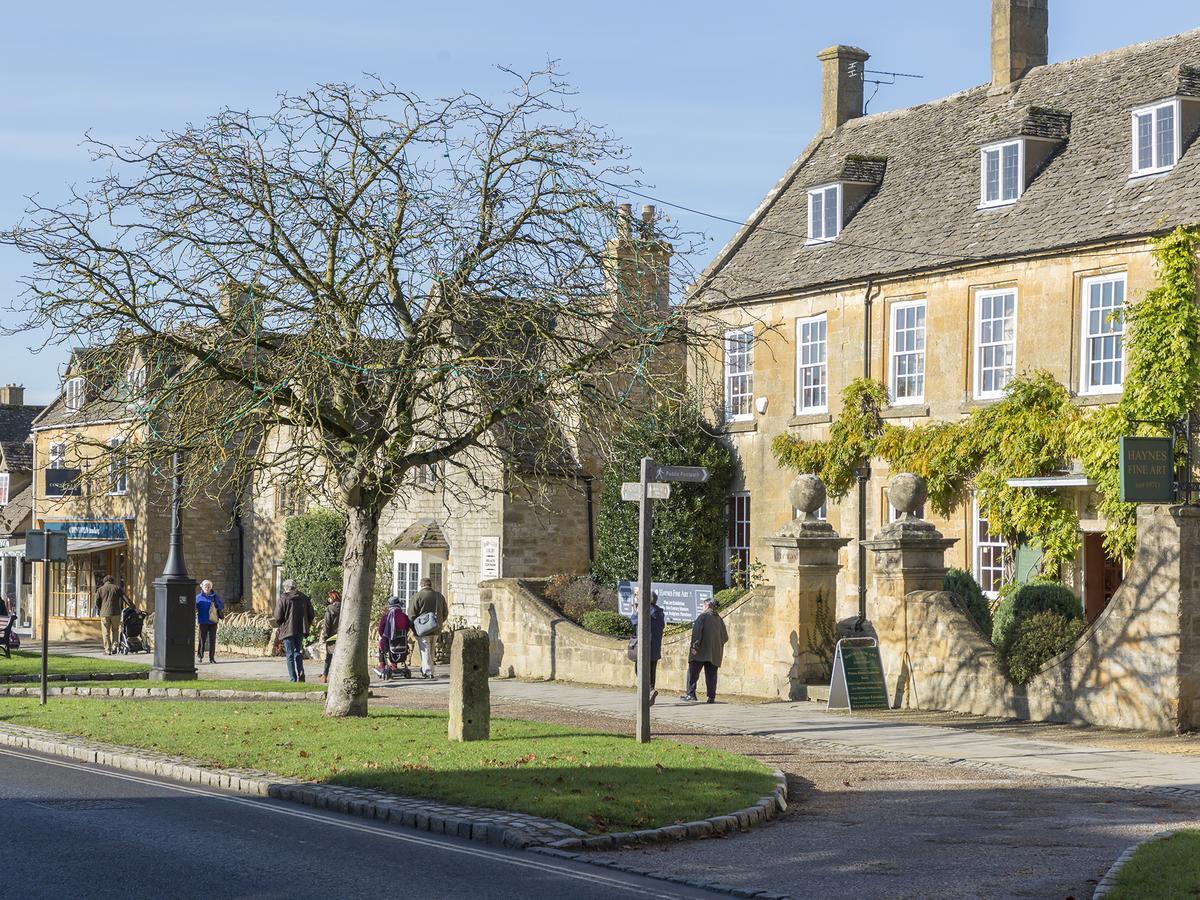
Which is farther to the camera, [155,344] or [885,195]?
[885,195]

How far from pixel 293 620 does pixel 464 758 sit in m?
12.0

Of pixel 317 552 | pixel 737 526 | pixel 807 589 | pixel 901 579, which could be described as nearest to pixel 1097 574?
pixel 807 589

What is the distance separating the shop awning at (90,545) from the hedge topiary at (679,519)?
1956cm

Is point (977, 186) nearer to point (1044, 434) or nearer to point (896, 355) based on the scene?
point (896, 355)

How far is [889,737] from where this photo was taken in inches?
704

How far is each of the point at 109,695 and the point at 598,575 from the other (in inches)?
468

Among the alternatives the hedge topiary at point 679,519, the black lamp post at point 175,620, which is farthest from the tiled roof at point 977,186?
the black lamp post at point 175,620

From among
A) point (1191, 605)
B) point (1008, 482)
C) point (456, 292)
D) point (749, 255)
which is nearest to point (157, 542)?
point (749, 255)

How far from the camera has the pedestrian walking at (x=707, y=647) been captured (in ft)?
73.0

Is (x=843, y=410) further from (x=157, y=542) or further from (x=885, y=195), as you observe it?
(x=157, y=542)

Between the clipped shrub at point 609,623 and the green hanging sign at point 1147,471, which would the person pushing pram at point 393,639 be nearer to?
the clipped shrub at point 609,623

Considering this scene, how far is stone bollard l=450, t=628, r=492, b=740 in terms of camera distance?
15664mm

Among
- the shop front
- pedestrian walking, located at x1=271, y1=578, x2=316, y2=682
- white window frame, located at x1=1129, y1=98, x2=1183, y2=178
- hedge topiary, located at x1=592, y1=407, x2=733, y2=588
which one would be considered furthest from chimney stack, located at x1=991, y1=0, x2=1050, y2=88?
the shop front

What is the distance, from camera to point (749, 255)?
3397 centimetres
